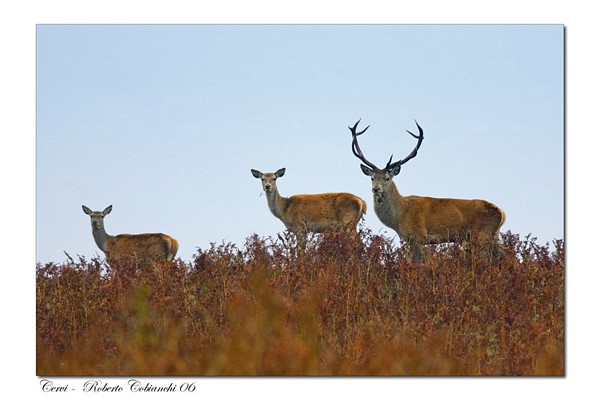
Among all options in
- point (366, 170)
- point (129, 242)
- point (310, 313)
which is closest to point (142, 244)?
point (129, 242)

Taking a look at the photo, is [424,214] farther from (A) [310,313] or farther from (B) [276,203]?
(A) [310,313]

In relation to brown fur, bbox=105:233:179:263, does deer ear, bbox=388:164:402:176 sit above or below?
above

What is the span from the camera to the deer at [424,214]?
40.8ft

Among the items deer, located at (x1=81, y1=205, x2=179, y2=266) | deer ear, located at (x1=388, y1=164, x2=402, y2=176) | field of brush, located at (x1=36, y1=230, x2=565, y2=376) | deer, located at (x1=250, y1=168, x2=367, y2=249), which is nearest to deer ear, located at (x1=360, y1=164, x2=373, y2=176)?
deer ear, located at (x1=388, y1=164, x2=402, y2=176)

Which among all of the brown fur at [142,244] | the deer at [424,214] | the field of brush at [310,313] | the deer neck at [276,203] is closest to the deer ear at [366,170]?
the deer at [424,214]

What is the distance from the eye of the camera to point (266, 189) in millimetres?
15766

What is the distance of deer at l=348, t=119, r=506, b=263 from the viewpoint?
12438 millimetres

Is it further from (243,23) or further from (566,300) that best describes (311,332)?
(243,23)

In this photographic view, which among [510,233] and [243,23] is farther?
[510,233]

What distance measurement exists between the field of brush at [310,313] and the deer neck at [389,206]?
2629 millimetres

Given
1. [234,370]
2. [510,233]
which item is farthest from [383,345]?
[510,233]

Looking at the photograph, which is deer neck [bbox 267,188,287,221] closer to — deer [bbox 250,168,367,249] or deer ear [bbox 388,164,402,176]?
deer [bbox 250,168,367,249]

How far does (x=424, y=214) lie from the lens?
41.5ft
